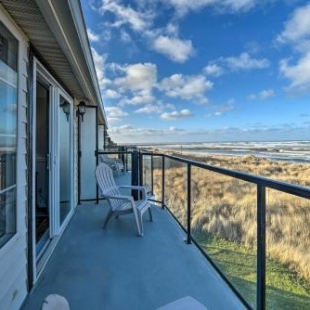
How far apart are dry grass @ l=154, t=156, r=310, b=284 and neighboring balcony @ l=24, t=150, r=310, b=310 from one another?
1 centimetres

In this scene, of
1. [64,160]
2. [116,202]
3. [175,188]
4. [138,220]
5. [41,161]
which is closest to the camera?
[138,220]

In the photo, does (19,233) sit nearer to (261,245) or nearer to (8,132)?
(8,132)

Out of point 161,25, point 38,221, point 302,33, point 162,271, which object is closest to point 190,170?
point 162,271

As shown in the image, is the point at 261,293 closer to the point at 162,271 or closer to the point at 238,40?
the point at 162,271

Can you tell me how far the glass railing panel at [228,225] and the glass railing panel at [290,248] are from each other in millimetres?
219

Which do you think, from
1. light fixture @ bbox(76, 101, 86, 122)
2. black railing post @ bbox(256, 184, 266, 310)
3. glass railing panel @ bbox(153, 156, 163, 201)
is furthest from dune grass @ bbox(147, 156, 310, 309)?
light fixture @ bbox(76, 101, 86, 122)

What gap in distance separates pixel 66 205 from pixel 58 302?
3.90 meters

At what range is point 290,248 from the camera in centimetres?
300

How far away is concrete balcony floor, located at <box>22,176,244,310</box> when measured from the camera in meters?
2.21

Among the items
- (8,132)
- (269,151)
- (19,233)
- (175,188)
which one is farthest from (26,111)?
(269,151)

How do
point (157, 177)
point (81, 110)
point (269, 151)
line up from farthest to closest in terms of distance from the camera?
point (269, 151), point (81, 110), point (157, 177)

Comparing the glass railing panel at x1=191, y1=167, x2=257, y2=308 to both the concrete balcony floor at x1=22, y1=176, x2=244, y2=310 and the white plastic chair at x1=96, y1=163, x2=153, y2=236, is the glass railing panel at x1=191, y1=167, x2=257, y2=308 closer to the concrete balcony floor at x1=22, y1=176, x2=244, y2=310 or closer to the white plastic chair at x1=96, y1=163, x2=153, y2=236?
the concrete balcony floor at x1=22, y1=176, x2=244, y2=310

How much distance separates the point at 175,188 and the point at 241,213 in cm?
177


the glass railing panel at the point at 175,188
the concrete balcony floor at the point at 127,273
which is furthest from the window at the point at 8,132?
the glass railing panel at the point at 175,188
